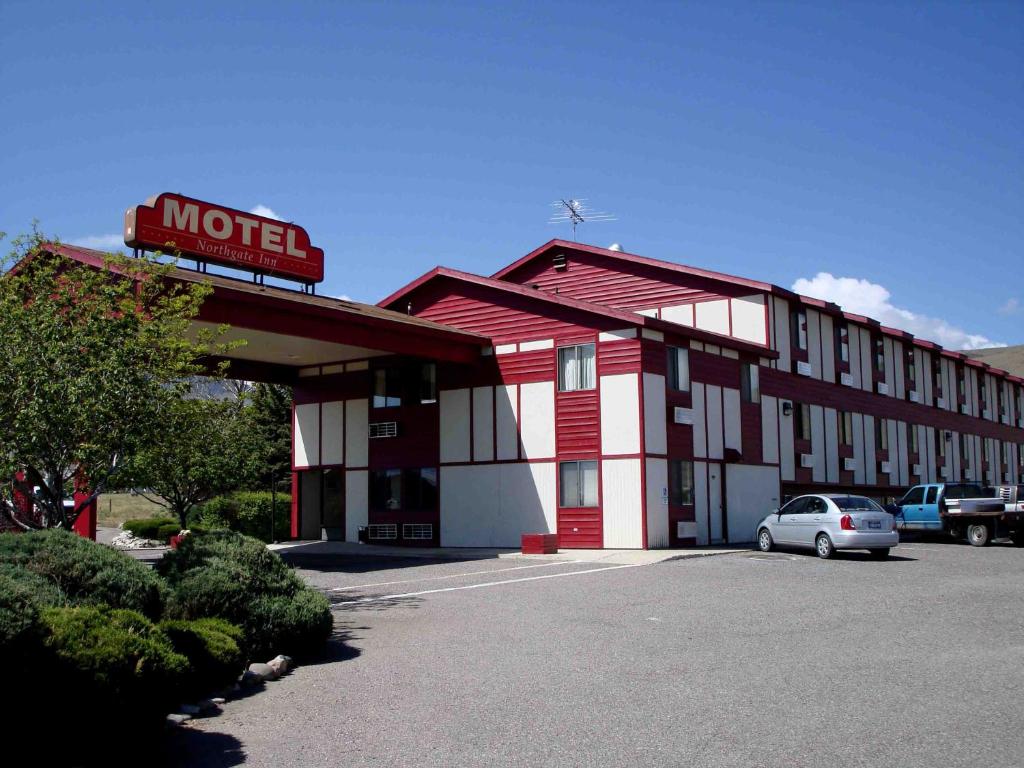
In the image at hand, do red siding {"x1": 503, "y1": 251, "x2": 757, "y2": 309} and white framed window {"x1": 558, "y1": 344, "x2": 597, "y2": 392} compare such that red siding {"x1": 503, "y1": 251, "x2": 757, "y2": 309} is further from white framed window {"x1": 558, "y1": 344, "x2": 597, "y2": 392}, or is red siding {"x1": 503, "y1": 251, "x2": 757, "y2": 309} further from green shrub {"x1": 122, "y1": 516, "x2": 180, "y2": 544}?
green shrub {"x1": 122, "y1": 516, "x2": 180, "y2": 544}

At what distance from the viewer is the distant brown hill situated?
10531 cm

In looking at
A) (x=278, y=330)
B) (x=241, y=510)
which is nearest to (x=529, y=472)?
(x=278, y=330)

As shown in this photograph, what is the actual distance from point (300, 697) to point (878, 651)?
234 inches

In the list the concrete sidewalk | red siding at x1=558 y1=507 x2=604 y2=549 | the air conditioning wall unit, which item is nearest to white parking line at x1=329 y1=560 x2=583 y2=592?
the concrete sidewalk

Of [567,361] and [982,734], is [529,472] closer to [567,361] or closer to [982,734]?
[567,361]

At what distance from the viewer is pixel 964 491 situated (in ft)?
91.6

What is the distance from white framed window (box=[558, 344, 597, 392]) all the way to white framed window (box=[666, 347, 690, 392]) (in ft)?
6.90

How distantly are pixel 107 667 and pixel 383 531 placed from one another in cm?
2497

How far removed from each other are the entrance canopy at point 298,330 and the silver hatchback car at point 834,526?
10.3 m

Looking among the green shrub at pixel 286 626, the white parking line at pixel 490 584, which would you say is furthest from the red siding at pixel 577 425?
the green shrub at pixel 286 626

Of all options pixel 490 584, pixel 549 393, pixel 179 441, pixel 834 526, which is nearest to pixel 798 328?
pixel 549 393

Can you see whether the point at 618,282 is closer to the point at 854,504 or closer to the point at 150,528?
the point at 854,504

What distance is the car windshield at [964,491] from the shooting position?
27.7 m

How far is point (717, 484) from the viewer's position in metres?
28.8
